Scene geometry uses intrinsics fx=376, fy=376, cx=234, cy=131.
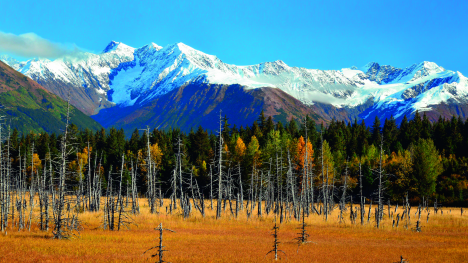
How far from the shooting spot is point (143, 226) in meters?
38.2

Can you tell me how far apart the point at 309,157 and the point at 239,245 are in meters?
34.6

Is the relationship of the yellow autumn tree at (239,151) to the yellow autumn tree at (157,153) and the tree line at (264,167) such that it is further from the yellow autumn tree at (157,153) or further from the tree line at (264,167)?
the yellow autumn tree at (157,153)

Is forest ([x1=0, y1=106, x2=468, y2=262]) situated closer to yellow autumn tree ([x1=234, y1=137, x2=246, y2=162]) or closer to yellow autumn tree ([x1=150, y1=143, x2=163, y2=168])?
yellow autumn tree ([x1=234, y1=137, x2=246, y2=162])

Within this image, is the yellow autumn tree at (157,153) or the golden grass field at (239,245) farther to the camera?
the yellow autumn tree at (157,153)

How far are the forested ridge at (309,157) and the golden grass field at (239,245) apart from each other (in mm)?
16793

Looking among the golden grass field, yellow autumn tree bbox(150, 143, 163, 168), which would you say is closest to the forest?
the golden grass field

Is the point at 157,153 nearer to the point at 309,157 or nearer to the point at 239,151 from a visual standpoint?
the point at 239,151

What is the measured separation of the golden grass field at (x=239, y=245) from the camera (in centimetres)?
2239

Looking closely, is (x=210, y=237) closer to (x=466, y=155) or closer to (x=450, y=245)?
(x=450, y=245)

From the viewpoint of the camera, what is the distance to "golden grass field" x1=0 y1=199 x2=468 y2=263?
882 inches

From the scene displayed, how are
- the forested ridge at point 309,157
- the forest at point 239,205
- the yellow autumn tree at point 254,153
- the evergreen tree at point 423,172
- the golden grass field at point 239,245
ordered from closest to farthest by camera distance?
the golden grass field at point 239,245, the forest at point 239,205, the evergreen tree at point 423,172, the forested ridge at point 309,157, the yellow autumn tree at point 254,153

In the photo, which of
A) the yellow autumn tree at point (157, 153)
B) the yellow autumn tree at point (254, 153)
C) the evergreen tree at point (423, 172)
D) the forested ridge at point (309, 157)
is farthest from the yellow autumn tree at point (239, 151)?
the evergreen tree at point (423, 172)

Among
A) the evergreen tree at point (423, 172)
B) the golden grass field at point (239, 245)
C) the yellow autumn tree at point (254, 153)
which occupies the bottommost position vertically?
the golden grass field at point (239, 245)

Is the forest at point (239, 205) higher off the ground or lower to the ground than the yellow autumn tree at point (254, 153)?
lower
